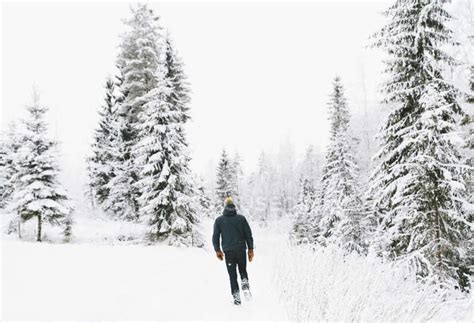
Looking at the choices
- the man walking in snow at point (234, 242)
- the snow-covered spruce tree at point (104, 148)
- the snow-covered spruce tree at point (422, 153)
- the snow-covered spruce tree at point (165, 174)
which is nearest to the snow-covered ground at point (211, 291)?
the man walking in snow at point (234, 242)

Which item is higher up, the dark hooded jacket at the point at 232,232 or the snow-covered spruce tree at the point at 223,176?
the snow-covered spruce tree at the point at 223,176

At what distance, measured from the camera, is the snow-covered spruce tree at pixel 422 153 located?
8820mm

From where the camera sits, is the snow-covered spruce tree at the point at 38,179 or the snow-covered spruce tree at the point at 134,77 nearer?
the snow-covered spruce tree at the point at 38,179

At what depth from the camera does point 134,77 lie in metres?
21.8

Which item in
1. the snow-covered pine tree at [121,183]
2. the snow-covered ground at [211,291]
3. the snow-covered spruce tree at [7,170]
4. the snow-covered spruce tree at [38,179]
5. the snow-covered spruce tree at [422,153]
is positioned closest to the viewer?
the snow-covered ground at [211,291]

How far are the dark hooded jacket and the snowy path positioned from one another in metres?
1.07

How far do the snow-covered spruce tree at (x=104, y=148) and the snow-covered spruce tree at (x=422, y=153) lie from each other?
767 inches

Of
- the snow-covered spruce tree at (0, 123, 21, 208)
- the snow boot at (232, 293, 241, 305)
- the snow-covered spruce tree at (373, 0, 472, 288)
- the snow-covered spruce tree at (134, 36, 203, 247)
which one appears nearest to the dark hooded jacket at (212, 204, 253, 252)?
the snow boot at (232, 293, 241, 305)

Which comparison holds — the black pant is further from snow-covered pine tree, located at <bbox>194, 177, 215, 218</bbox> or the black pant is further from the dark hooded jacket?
snow-covered pine tree, located at <bbox>194, 177, 215, 218</bbox>

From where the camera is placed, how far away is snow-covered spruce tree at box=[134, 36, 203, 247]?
16.3 metres

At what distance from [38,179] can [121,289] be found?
45.6ft

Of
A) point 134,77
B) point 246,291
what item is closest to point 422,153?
point 246,291

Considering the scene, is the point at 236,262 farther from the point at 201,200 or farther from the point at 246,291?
the point at 201,200

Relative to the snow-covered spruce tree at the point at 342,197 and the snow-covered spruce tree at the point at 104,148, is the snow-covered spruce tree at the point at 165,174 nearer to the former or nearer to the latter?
the snow-covered spruce tree at the point at 104,148
